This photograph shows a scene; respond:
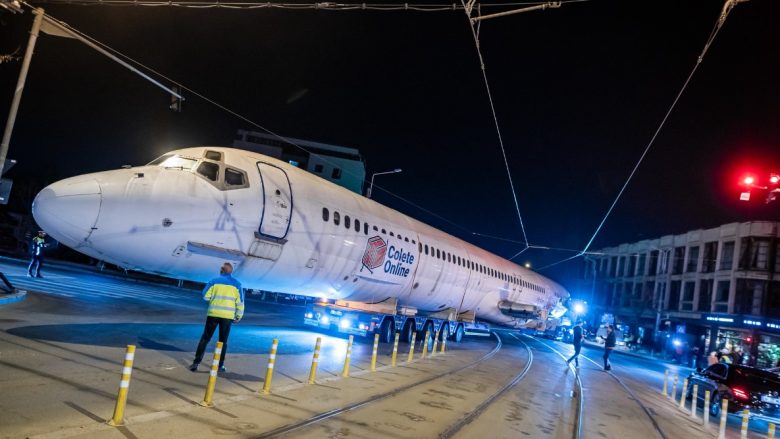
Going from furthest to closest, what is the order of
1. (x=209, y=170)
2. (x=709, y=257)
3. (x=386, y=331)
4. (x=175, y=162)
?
(x=709, y=257) < (x=386, y=331) < (x=209, y=170) < (x=175, y=162)

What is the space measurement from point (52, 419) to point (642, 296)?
65.6 meters

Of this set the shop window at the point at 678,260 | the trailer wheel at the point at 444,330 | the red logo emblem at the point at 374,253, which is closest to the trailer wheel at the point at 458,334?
the trailer wheel at the point at 444,330

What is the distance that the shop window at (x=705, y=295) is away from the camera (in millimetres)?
48188

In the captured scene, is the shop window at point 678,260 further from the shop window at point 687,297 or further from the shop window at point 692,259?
the shop window at point 687,297

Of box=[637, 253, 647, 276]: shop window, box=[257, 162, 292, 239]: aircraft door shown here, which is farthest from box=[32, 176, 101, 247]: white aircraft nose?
box=[637, 253, 647, 276]: shop window

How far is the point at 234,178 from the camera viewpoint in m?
11.9

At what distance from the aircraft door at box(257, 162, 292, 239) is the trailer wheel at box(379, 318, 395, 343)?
7.23 m

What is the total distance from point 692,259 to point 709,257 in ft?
10.8

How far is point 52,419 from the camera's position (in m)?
5.88

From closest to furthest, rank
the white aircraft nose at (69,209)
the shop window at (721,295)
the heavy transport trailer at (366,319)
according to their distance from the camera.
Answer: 1. the white aircraft nose at (69,209)
2. the heavy transport trailer at (366,319)
3. the shop window at (721,295)

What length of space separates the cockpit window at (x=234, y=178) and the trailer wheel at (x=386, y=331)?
28.4 ft

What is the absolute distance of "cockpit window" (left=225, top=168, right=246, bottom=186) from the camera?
11773 millimetres

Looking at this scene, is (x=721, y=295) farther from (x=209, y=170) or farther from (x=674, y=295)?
(x=209, y=170)

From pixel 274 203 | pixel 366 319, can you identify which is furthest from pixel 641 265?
pixel 274 203
